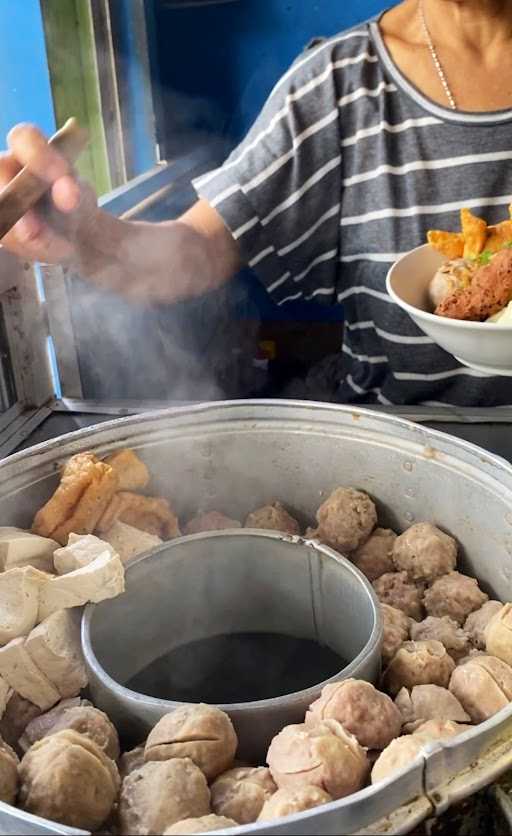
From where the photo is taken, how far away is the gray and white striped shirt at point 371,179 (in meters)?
1.62

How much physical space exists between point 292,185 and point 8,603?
110 cm

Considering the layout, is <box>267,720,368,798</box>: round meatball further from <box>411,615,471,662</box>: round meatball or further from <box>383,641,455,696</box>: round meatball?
<box>411,615,471,662</box>: round meatball

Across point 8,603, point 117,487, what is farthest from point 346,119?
point 8,603

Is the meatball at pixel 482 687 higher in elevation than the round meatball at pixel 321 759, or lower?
lower

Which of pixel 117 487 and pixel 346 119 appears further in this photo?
pixel 346 119

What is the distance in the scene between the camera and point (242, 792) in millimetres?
770

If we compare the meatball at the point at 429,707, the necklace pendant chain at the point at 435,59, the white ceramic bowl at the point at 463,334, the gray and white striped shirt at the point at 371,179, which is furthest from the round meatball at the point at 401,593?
the necklace pendant chain at the point at 435,59

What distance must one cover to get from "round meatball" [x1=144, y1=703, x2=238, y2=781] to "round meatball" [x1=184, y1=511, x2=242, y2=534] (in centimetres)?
46

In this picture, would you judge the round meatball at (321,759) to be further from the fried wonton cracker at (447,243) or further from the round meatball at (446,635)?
the fried wonton cracker at (447,243)

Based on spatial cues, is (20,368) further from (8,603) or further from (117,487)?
(8,603)

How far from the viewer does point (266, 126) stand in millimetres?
1711

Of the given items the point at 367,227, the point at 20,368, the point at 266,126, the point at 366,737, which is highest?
the point at 266,126

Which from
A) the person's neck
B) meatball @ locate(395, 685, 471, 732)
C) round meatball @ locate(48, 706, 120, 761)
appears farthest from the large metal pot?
the person's neck

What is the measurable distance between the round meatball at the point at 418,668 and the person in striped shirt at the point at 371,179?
82 centimetres
